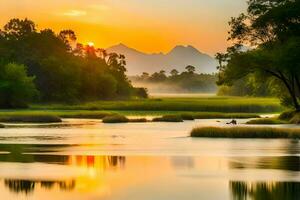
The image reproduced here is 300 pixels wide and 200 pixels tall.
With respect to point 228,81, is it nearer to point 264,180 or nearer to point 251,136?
point 251,136

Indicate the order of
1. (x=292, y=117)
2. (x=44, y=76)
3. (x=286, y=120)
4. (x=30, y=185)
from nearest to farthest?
(x=30, y=185) < (x=292, y=117) < (x=286, y=120) < (x=44, y=76)

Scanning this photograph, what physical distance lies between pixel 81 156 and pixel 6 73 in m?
96.2

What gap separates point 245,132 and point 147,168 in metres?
24.6

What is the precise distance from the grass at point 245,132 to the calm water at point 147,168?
2.11m

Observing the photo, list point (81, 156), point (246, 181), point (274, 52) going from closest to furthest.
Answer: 1. point (246, 181)
2. point (81, 156)
3. point (274, 52)

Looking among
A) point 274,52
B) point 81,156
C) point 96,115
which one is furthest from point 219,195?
point 96,115

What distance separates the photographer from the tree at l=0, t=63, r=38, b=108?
13375 centimetres

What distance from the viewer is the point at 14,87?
13562 cm

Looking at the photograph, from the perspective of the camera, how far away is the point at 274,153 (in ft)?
161

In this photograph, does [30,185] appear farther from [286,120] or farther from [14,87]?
[14,87]

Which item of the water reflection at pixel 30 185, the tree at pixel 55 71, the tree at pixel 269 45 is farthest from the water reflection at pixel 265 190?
the tree at pixel 55 71

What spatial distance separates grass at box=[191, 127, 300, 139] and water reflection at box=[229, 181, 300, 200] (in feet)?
97.4

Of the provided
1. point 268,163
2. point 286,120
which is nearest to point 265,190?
point 268,163

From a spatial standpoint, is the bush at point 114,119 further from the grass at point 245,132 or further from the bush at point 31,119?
the grass at point 245,132
